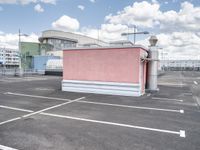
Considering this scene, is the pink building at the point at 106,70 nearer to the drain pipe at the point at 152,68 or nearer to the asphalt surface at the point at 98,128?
the drain pipe at the point at 152,68

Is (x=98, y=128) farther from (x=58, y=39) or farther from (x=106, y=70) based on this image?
(x=58, y=39)

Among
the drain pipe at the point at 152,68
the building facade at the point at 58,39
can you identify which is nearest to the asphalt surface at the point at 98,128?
the drain pipe at the point at 152,68

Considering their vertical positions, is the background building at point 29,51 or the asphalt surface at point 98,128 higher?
the background building at point 29,51

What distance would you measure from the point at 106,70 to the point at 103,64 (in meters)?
0.48

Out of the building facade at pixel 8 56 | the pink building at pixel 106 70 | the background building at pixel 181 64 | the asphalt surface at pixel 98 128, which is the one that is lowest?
the asphalt surface at pixel 98 128

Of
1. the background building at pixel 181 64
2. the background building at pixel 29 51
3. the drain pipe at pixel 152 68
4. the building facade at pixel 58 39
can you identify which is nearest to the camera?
the drain pipe at pixel 152 68

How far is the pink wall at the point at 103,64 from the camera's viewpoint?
1126cm

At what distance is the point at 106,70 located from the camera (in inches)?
472

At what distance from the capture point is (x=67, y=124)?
5.73 m

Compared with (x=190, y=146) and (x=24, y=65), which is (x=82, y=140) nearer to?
(x=190, y=146)

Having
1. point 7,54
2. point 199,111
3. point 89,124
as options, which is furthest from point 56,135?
point 7,54

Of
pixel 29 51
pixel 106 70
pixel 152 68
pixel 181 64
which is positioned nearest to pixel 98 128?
pixel 106 70

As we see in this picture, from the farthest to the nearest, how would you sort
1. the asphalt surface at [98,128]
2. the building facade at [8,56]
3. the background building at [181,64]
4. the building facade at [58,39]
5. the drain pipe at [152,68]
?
the building facade at [8,56], the background building at [181,64], the building facade at [58,39], the drain pipe at [152,68], the asphalt surface at [98,128]

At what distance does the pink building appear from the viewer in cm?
1120
